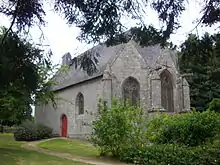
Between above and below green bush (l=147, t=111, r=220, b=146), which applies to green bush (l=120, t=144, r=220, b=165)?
below

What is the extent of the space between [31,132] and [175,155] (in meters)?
18.4

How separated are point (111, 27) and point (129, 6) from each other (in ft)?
1.97

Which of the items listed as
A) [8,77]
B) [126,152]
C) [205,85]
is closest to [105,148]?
[126,152]

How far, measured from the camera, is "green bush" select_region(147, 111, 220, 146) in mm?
17484

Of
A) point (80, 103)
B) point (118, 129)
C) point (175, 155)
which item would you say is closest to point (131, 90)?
point (80, 103)

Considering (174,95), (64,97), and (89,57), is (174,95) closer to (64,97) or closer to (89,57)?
(64,97)

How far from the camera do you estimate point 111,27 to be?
710cm

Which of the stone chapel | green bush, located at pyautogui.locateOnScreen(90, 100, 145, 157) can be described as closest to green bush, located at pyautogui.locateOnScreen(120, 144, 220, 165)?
green bush, located at pyautogui.locateOnScreen(90, 100, 145, 157)

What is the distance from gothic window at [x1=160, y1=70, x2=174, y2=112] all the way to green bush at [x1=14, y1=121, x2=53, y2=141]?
1168cm

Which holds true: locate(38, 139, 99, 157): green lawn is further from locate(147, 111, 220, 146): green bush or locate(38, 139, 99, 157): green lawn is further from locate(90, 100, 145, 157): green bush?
locate(147, 111, 220, 146): green bush

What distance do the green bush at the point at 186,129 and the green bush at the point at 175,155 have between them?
187 centimetres

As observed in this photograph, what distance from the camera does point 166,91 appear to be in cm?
2847

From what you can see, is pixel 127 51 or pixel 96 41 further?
pixel 127 51

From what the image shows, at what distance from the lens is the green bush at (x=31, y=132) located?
29.6 m
